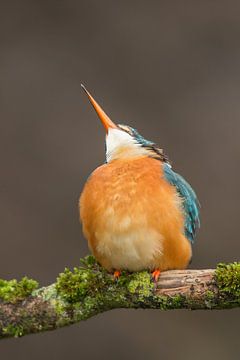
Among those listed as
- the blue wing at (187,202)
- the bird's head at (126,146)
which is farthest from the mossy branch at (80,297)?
the bird's head at (126,146)

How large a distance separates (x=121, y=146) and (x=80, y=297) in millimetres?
813

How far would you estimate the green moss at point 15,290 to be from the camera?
298 centimetres

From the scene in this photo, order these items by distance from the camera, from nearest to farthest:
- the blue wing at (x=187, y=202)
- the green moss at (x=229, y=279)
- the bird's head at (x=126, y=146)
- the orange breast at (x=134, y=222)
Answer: the green moss at (x=229, y=279) → the orange breast at (x=134, y=222) → the blue wing at (x=187, y=202) → the bird's head at (x=126, y=146)

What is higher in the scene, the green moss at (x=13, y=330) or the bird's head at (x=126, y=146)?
the bird's head at (x=126, y=146)

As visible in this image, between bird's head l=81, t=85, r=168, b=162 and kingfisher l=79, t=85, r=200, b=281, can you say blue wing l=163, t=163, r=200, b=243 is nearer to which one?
kingfisher l=79, t=85, r=200, b=281

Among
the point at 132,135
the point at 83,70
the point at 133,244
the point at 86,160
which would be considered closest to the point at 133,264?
the point at 133,244

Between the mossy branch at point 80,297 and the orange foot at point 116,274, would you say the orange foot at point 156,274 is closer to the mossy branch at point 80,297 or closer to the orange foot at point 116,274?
the mossy branch at point 80,297

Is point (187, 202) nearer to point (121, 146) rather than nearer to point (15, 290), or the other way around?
point (121, 146)

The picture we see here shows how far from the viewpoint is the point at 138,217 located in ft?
9.93

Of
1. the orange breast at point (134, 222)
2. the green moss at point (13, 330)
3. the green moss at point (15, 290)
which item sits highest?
the orange breast at point (134, 222)

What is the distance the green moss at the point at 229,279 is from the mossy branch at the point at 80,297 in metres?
0.09

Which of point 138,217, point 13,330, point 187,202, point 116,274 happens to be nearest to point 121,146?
point 187,202

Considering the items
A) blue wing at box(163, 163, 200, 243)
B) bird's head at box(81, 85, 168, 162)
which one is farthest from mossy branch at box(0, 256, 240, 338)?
bird's head at box(81, 85, 168, 162)

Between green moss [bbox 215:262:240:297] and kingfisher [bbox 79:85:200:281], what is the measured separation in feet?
1.03
